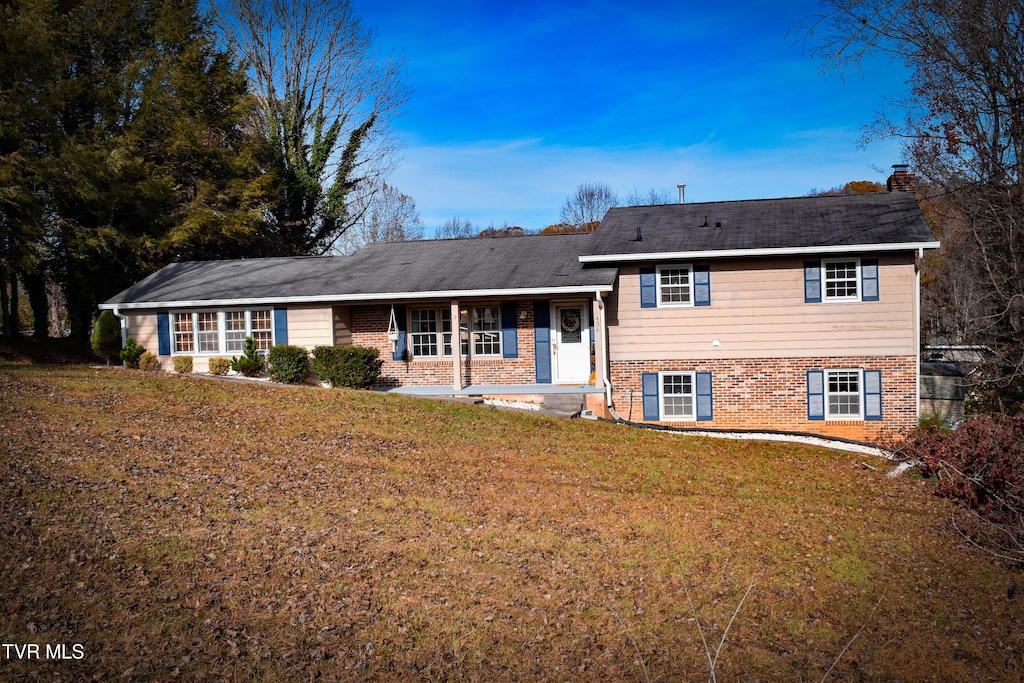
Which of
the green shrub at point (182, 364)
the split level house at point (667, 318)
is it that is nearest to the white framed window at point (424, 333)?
the split level house at point (667, 318)

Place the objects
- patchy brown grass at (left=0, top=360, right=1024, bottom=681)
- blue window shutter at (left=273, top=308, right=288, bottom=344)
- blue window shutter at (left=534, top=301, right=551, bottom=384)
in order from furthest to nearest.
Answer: blue window shutter at (left=273, top=308, right=288, bottom=344) < blue window shutter at (left=534, top=301, right=551, bottom=384) < patchy brown grass at (left=0, top=360, right=1024, bottom=681)

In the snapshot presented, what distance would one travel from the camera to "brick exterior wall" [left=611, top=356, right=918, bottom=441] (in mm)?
17219

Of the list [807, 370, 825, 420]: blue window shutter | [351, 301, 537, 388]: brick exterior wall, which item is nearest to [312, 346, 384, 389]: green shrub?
[351, 301, 537, 388]: brick exterior wall

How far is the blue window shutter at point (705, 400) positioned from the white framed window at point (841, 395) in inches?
105

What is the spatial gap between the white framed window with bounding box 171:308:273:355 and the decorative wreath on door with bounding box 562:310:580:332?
7942 mm

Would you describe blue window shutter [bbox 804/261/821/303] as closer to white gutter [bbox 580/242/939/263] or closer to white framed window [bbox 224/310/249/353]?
white gutter [bbox 580/242/939/263]

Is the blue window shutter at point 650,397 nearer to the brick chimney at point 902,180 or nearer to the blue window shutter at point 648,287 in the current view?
the blue window shutter at point 648,287

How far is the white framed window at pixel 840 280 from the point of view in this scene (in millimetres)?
17328

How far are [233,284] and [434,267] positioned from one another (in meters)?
6.00

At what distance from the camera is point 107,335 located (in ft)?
70.9

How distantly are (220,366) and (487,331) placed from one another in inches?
286

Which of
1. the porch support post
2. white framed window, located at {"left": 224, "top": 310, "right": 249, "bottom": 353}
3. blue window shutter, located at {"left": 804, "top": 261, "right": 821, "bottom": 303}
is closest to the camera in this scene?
blue window shutter, located at {"left": 804, "top": 261, "right": 821, "bottom": 303}

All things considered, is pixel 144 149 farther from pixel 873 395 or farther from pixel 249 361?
pixel 873 395

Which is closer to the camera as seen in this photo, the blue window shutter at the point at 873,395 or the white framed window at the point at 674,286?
the blue window shutter at the point at 873,395
